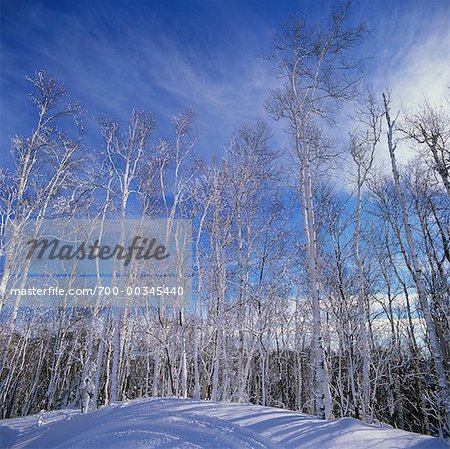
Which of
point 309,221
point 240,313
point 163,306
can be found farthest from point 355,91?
point 163,306

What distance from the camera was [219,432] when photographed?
354 cm

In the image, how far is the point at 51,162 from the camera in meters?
10.5

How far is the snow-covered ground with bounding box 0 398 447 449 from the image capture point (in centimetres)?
332

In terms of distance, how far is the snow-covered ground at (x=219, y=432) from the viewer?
10.9 ft
